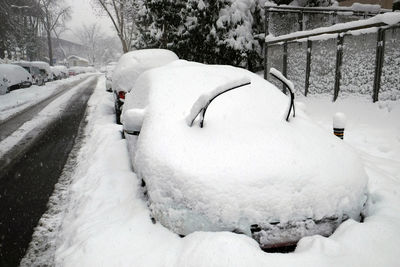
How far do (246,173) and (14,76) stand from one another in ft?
67.9

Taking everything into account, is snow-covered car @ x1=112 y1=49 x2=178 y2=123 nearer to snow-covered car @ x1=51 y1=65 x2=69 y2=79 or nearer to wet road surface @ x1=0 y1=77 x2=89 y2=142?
wet road surface @ x1=0 y1=77 x2=89 y2=142

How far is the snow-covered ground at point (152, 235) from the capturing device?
1.95m

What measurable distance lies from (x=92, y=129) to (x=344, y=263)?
6.91 m

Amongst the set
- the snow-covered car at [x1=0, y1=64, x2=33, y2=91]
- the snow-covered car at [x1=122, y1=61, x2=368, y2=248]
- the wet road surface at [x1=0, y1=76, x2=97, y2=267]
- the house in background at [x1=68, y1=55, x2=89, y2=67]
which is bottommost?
the wet road surface at [x1=0, y1=76, x2=97, y2=267]

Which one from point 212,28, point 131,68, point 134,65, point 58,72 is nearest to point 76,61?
A: point 58,72

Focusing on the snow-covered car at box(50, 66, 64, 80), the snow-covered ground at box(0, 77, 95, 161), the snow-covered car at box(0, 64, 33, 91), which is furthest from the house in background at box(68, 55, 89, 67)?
the snow-covered ground at box(0, 77, 95, 161)

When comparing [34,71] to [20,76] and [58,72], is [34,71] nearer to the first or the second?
[20,76]

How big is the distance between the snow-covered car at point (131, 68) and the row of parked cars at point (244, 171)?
15.6 ft

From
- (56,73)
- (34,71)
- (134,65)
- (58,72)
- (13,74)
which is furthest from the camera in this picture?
(58,72)

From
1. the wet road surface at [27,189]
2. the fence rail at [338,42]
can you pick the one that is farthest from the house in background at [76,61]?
the wet road surface at [27,189]

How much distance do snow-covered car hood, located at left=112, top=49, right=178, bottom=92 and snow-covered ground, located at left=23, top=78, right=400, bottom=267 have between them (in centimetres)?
285

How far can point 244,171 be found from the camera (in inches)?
84.9

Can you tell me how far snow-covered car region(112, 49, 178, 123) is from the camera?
24.5ft

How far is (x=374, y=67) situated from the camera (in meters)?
7.27
